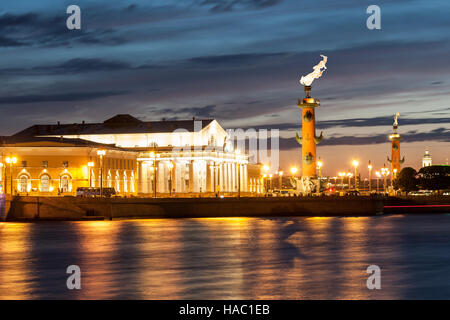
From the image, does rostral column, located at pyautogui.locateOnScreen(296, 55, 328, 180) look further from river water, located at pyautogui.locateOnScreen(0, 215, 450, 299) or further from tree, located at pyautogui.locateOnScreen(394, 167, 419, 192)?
tree, located at pyautogui.locateOnScreen(394, 167, 419, 192)

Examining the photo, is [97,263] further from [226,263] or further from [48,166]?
[48,166]

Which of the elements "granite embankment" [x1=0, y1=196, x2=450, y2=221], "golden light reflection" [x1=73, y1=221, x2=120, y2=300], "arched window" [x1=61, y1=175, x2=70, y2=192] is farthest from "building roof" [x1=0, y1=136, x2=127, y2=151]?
"golden light reflection" [x1=73, y1=221, x2=120, y2=300]

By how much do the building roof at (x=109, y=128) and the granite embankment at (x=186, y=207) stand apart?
51.8 meters

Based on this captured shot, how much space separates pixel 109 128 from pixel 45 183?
33.7 meters

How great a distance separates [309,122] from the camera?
8500 centimetres

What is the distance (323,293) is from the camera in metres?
25.0

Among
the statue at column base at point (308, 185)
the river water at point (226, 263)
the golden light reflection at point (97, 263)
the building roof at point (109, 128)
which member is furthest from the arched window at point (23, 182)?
the golden light reflection at point (97, 263)

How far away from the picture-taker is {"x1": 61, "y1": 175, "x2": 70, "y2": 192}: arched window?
109375 mm

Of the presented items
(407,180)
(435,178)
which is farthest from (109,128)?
(435,178)

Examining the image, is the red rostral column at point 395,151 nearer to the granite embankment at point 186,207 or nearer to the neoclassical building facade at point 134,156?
the neoclassical building facade at point 134,156
